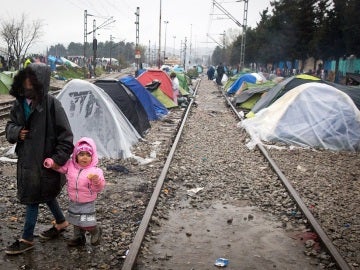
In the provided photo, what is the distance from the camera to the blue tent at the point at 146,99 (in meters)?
13.1

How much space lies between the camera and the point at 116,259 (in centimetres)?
432

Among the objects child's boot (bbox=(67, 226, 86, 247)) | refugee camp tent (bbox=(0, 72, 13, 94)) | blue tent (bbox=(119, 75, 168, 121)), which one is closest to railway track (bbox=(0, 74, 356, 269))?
child's boot (bbox=(67, 226, 86, 247))

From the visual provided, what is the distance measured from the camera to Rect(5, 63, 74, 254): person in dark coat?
401 cm

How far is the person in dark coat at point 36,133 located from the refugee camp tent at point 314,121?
7197 mm

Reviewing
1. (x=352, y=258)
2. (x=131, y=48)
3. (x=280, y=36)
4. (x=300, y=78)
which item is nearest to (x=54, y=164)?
(x=352, y=258)

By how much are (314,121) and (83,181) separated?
779 centimetres

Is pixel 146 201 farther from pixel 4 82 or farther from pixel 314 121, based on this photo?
pixel 4 82

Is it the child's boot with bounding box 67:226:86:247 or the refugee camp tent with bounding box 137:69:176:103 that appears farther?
the refugee camp tent with bounding box 137:69:176:103

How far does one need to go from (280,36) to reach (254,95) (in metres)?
24.8

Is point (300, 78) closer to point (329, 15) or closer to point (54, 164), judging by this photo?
point (54, 164)

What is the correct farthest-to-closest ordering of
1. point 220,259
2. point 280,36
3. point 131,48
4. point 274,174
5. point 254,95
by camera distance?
point 131,48, point 280,36, point 254,95, point 274,174, point 220,259

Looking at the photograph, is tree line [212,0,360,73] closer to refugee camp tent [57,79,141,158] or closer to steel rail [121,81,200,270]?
refugee camp tent [57,79,141,158]

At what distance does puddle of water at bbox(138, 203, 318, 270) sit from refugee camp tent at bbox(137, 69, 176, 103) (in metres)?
12.3

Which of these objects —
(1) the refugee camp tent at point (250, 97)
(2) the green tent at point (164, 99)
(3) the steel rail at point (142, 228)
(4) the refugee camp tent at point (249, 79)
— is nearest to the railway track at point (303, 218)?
(3) the steel rail at point (142, 228)
